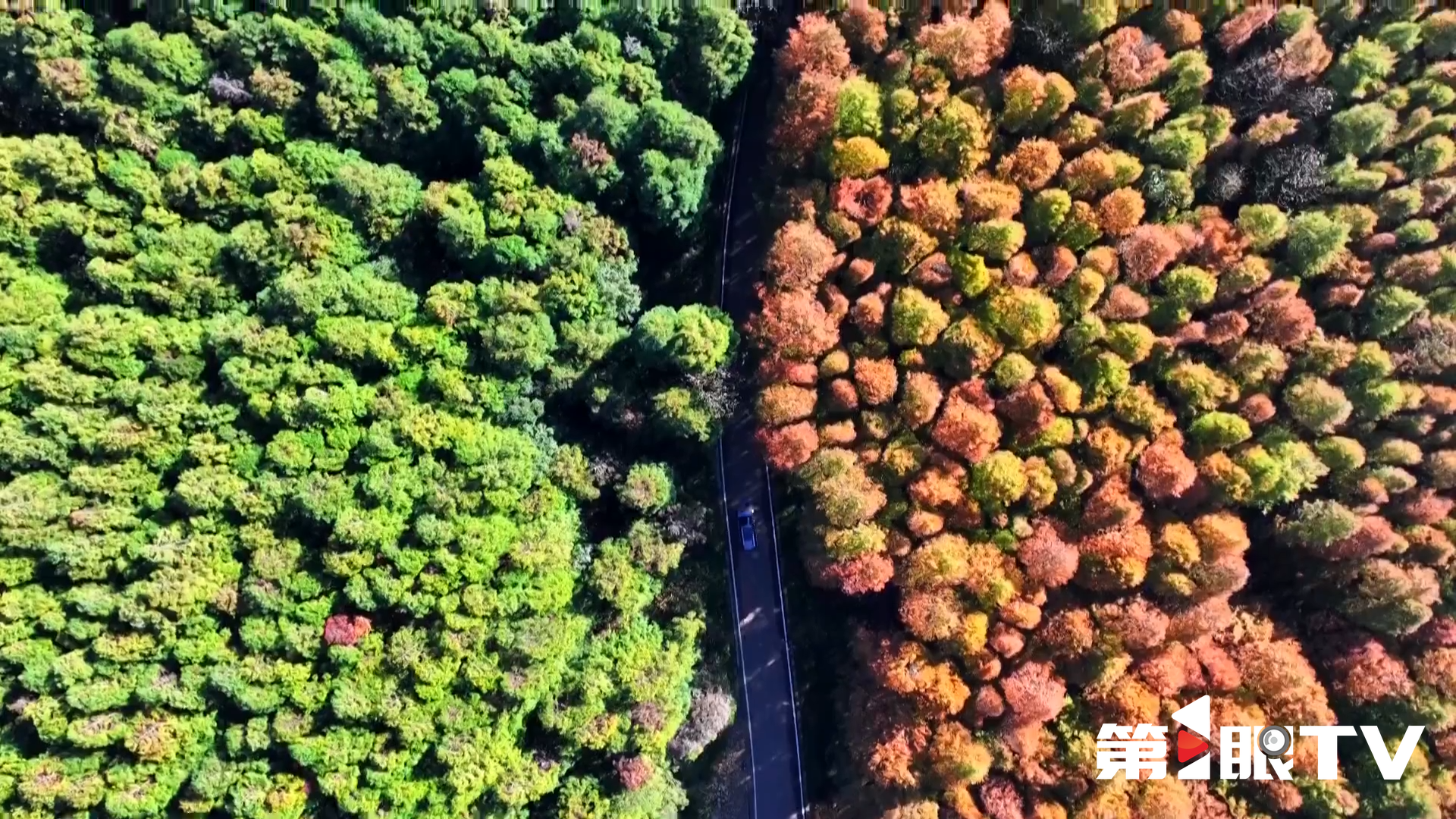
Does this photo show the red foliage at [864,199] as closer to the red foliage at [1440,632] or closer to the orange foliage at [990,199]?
the orange foliage at [990,199]

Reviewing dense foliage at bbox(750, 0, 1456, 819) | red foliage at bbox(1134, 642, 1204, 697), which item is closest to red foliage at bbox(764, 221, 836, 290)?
dense foliage at bbox(750, 0, 1456, 819)

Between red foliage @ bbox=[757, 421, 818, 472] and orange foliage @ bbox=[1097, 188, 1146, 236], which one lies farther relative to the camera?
red foliage @ bbox=[757, 421, 818, 472]

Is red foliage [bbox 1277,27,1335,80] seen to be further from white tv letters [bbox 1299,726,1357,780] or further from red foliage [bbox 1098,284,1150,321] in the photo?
white tv letters [bbox 1299,726,1357,780]

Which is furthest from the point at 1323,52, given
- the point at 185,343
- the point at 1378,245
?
the point at 185,343

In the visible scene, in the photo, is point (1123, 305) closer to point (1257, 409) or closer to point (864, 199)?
point (1257, 409)

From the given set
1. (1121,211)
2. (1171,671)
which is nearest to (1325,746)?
(1171,671)

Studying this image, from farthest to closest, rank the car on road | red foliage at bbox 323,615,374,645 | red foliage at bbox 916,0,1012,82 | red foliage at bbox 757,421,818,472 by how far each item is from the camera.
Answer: the car on road → red foliage at bbox 757,421,818,472 → red foliage at bbox 916,0,1012,82 → red foliage at bbox 323,615,374,645
